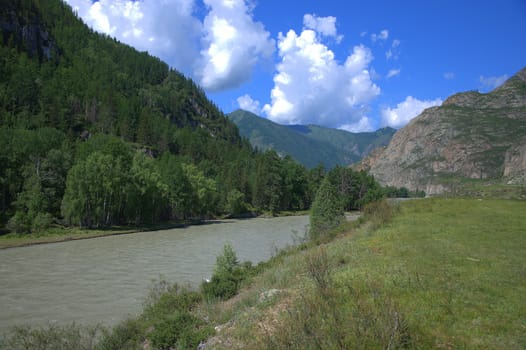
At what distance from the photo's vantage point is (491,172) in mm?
196500

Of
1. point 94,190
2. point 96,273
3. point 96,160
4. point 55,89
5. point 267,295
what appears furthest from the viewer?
point 55,89

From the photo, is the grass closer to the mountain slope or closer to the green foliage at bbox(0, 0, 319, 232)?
the green foliage at bbox(0, 0, 319, 232)

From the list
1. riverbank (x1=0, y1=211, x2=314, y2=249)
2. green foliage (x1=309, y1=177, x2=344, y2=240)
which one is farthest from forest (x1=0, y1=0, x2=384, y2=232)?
green foliage (x1=309, y1=177, x2=344, y2=240)

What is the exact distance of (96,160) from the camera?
2388 inches

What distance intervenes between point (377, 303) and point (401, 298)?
6.91ft

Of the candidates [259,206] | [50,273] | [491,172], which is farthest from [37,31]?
[491,172]

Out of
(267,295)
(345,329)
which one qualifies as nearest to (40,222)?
(267,295)

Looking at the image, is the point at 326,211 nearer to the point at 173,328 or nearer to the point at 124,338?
the point at 173,328

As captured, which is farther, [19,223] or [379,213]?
[19,223]

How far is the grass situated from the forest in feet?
170

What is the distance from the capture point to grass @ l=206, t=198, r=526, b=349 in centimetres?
684

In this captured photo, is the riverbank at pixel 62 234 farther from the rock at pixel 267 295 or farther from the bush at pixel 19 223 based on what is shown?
the rock at pixel 267 295

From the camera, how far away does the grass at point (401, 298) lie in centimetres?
684

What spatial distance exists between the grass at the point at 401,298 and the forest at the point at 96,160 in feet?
170
